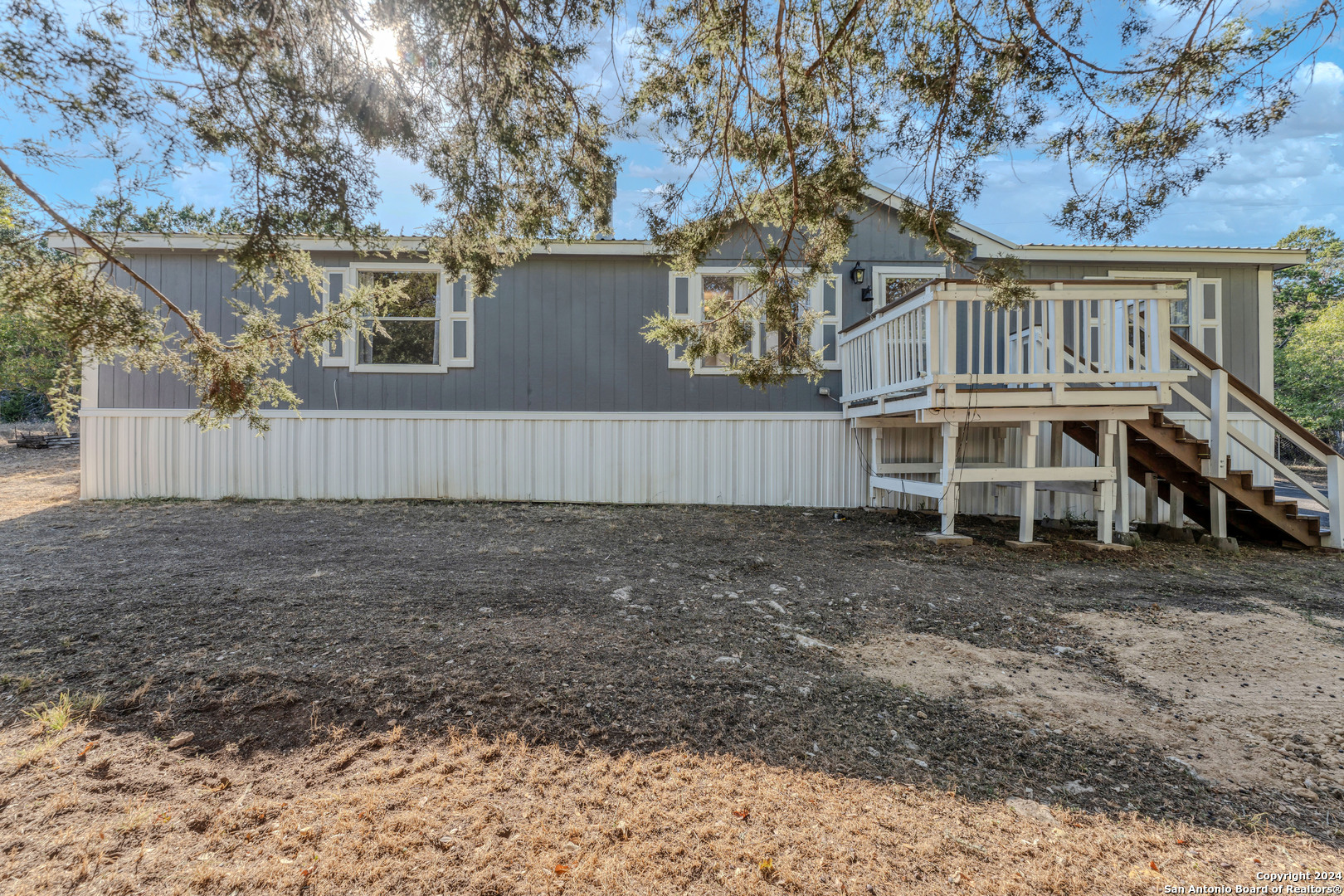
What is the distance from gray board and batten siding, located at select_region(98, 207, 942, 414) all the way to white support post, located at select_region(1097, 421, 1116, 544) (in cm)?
317

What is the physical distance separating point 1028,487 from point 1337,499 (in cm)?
305

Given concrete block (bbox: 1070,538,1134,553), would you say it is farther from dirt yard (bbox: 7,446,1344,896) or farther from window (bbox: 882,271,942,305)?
window (bbox: 882,271,942,305)

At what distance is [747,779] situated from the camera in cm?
186

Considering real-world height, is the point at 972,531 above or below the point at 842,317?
below

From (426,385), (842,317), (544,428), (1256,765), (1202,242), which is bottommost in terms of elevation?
(1256,765)

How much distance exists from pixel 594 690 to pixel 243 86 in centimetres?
383

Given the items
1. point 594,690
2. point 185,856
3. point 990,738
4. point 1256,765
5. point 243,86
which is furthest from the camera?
point 243,86

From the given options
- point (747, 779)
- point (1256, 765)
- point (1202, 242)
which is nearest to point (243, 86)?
point (747, 779)

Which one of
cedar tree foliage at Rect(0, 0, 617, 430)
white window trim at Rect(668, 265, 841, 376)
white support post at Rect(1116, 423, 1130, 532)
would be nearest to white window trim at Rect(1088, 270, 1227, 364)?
white support post at Rect(1116, 423, 1130, 532)

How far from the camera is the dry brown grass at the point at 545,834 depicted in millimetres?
1417

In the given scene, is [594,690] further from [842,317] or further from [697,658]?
[842,317]

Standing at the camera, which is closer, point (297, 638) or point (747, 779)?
point (747, 779)

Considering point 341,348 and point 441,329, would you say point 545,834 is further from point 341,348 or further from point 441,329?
point 341,348

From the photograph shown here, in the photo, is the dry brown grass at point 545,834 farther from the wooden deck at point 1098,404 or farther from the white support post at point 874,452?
the white support post at point 874,452
